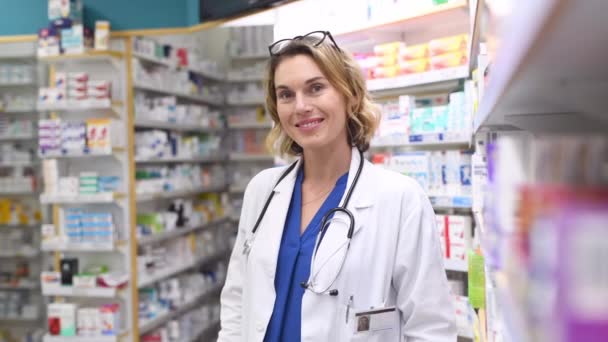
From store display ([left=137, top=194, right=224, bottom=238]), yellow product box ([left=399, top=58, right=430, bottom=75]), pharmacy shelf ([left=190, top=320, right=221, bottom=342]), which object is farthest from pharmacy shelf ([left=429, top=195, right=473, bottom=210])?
pharmacy shelf ([left=190, top=320, right=221, bottom=342])

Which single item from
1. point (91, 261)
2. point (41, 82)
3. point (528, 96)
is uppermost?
point (41, 82)

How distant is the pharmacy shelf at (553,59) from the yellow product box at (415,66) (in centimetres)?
280

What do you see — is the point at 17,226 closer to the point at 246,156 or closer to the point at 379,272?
the point at 246,156

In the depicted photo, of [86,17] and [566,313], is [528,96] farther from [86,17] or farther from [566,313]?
[86,17]

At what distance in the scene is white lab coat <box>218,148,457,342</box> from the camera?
1831 mm

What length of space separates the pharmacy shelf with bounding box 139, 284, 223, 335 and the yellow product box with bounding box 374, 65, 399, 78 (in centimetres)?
338

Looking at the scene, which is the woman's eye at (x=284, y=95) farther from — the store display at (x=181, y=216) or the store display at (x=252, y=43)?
the store display at (x=252, y=43)

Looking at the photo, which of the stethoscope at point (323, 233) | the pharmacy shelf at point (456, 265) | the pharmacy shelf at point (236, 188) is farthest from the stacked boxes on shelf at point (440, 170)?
the pharmacy shelf at point (236, 188)

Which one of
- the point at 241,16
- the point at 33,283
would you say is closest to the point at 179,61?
the point at 241,16

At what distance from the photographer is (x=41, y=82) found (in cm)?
714

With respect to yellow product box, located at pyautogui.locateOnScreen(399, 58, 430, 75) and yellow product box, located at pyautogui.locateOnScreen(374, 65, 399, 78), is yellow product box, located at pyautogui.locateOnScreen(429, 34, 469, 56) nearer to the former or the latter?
yellow product box, located at pyautogui.locateOnScreen(399, 58, 430, 75)

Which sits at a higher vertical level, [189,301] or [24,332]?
[189,301]

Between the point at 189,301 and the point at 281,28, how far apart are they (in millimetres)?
3417

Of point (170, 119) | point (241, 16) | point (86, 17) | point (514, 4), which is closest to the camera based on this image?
point (514, 4)
